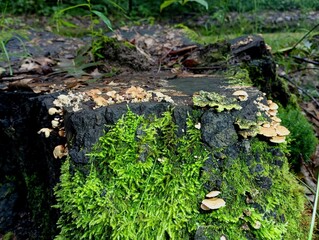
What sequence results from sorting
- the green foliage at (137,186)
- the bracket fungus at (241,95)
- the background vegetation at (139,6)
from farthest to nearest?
the background vegetation at (139,6) < the bracket fungus at (241,95) < the green foliage at (137,186)

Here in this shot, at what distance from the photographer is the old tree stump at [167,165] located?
53.0 inches

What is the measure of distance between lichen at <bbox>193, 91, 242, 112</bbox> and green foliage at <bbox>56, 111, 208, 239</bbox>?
0.12 m

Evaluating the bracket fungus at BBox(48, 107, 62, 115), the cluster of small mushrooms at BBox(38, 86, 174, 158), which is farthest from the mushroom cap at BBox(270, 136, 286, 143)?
the bracket fungus at BBox(48, 107, 62, 115)

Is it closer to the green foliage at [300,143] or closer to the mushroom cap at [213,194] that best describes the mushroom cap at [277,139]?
the mushroom cap at [213,194]

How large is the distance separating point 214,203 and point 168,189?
20cm

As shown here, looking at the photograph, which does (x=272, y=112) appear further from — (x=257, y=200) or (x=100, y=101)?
(x=100, y=101)

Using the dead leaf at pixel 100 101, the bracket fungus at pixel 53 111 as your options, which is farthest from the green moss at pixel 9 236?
the dead leaf at pixel 100 101

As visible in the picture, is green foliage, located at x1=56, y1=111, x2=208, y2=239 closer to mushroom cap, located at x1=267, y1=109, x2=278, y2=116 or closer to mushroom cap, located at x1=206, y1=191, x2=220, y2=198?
mushroom cap, located at x1=206, y1=191, x2=220, y2=198

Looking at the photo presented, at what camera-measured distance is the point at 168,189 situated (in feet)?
4.62

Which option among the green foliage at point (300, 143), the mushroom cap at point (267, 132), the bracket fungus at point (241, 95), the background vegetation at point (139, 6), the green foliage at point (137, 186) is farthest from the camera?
the background vegetation at point (139, 6)

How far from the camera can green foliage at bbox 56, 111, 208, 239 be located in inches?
52.3

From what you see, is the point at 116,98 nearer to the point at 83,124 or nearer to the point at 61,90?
the point at 83,124

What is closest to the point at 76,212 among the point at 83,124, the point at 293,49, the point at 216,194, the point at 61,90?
the point at 83,124

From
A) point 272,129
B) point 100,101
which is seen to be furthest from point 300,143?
point 100,101
